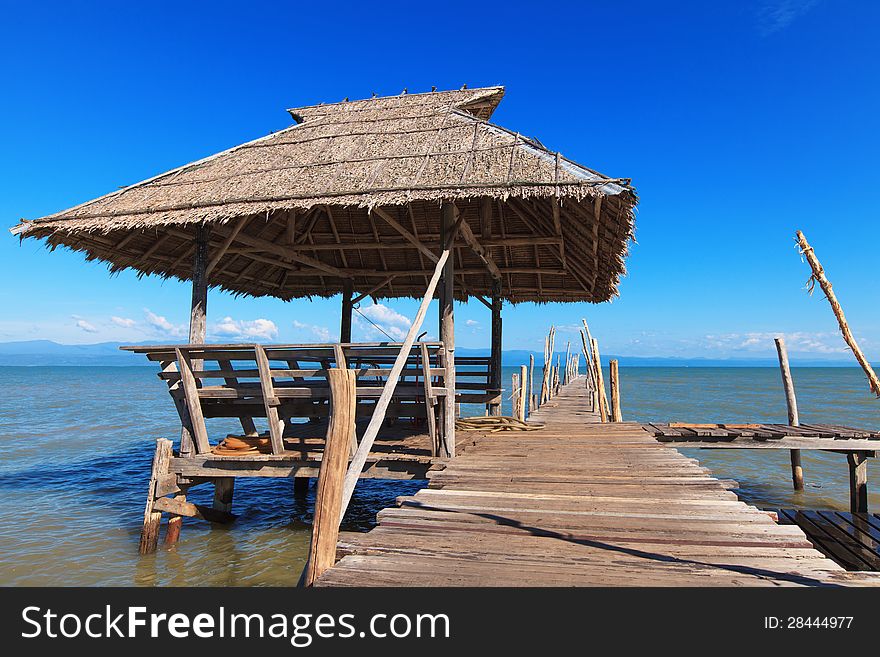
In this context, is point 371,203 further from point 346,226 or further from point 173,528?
point 173,528

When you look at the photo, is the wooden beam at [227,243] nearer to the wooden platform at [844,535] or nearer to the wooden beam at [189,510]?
the wooden beam at [189,510]

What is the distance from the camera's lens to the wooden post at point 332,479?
10.4 ft

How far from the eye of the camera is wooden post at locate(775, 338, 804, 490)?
10.5m

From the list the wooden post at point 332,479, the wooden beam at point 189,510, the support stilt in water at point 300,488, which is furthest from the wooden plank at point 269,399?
the support stilt in water at point 300,488

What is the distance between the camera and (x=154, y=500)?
21.4 feet

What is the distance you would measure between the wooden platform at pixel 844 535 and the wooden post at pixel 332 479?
190 inches

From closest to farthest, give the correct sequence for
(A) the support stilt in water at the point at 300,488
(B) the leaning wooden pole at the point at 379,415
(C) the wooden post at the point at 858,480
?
1. (B) the leaning wooden pole at the point at 379,415
2. (C) the wooden post at the point at 858,480
3. (A) the support stilt in water at the point at 300,488

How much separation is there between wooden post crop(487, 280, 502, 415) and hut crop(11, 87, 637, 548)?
0.08 m

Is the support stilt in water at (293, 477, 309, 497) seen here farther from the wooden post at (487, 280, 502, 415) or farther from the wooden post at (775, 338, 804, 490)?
the wooden post at (775, 338, 804, 490)

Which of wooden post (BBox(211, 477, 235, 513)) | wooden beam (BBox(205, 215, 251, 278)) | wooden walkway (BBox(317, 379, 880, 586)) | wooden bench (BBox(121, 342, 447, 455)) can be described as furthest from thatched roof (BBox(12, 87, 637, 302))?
wooden post (BBox(211, 477, 235, 513))
